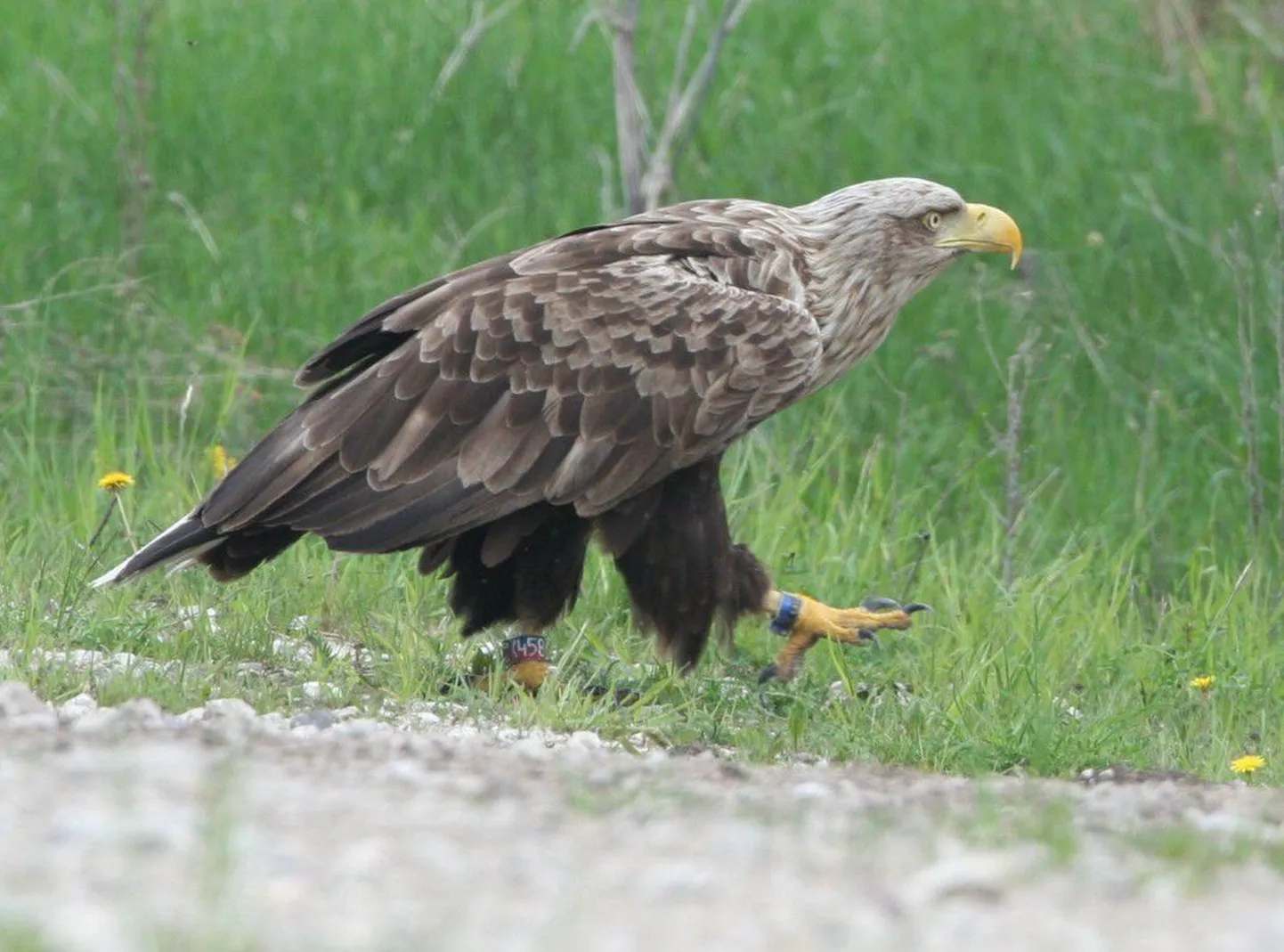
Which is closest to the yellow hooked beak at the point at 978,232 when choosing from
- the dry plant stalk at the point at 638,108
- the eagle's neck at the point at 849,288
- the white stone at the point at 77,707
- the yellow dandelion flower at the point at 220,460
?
the eagle's neck at the point at 849,288

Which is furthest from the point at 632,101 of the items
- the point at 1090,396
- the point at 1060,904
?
the point at 1060,904

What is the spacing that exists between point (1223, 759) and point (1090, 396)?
3.20 meters

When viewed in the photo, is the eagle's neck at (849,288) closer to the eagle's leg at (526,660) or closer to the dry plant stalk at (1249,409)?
the eagle's leg at (526,660)

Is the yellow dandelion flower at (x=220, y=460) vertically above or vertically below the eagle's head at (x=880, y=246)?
below

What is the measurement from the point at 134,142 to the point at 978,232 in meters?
4.40

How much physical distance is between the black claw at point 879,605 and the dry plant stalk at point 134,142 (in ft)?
10.8

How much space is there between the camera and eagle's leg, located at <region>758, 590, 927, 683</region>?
6230 millimetres

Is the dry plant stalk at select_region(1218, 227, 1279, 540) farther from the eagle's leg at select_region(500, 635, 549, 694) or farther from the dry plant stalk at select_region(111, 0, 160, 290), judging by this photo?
the dry plant stalk at select_region(111, 0, 160, 290)

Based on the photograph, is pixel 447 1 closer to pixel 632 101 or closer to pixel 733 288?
pixel 632 101

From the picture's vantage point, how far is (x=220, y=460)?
22.3 feet

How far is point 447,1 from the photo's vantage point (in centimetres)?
1134

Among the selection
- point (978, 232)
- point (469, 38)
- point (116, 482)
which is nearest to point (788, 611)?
point (978, 232)

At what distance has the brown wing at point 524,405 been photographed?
18.9 feet

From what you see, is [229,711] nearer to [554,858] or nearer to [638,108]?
[554,858]
